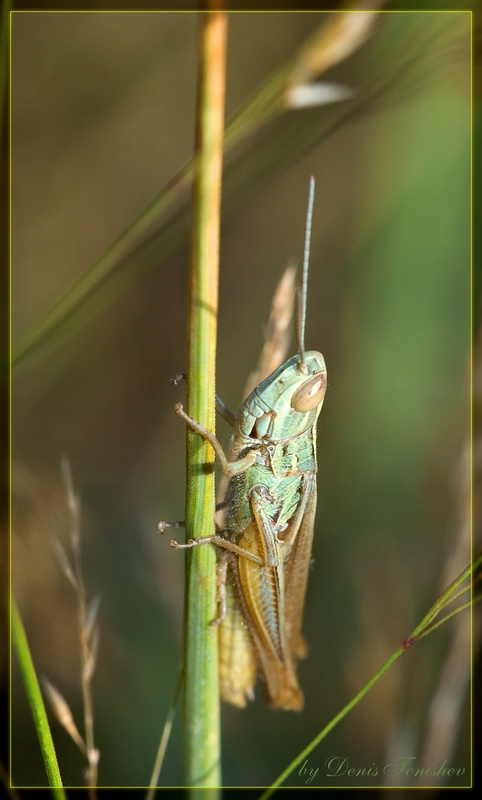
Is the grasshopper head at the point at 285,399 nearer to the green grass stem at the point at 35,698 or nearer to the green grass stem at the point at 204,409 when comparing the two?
the green grass stem at the point at 204,409

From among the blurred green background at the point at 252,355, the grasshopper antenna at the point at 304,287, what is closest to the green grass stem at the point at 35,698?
the blurred green background at the point at 252,355

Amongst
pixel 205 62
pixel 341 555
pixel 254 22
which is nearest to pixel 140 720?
pixel 341 555

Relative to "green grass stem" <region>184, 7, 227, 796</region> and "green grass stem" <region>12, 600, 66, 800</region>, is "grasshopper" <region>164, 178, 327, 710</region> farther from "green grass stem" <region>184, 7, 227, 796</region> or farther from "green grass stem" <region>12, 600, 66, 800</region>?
"green grass stem" <region>12, 600, 66, 800</region>

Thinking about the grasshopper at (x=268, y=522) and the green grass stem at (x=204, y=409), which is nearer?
the green grass stem at (x=204, y=409)

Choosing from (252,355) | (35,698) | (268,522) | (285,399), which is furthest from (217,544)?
(252,355)

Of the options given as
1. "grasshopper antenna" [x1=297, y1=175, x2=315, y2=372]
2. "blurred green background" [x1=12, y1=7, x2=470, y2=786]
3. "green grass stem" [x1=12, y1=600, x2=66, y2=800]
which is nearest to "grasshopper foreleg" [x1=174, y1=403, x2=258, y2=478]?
"blurred green background" [x1=12, y1=7, x2=470, y2=786]

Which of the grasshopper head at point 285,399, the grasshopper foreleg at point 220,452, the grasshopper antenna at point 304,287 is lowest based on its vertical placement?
the grasshopper foreleg at point 220,452
